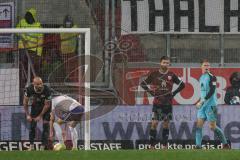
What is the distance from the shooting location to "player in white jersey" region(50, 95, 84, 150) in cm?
1207

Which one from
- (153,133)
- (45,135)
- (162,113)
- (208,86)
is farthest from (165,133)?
(45,135)

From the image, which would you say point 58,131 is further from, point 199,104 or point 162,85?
point 199,104

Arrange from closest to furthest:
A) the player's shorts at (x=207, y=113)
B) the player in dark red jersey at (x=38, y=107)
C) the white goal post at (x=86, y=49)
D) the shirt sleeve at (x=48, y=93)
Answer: the white goal post at (x=86, y=49)
the player in dark red jersey at (x=38, y=107)
the shirt sleeve at (x=48, y=93)
the player's shorts at (x=207, y=113)

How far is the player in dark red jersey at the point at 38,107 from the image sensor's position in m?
12.3

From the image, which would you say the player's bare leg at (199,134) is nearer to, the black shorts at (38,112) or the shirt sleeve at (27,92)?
the black shorts at (38,112)

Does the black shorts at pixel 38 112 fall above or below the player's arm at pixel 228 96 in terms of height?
below

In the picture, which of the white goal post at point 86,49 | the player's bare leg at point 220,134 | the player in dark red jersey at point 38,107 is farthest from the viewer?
the player's bare leg at point 220,134

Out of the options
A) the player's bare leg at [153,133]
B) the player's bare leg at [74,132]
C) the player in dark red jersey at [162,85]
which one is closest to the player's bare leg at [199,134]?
the player in dark red jersey at [162,85]

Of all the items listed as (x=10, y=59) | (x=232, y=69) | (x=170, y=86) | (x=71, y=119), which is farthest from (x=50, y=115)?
(x=232, y=69)

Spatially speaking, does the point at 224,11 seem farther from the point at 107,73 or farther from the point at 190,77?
the point at 107,73

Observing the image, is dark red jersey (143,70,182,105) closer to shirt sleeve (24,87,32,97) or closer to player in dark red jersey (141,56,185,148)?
player in dark red jersey (141,56,185,148)

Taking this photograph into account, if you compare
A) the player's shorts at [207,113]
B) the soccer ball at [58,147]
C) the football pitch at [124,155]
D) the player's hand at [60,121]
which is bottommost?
the soccer ball at [58,147]

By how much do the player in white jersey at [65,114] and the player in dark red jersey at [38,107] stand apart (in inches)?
4.8

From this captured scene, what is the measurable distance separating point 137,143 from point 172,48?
194 centimetres
